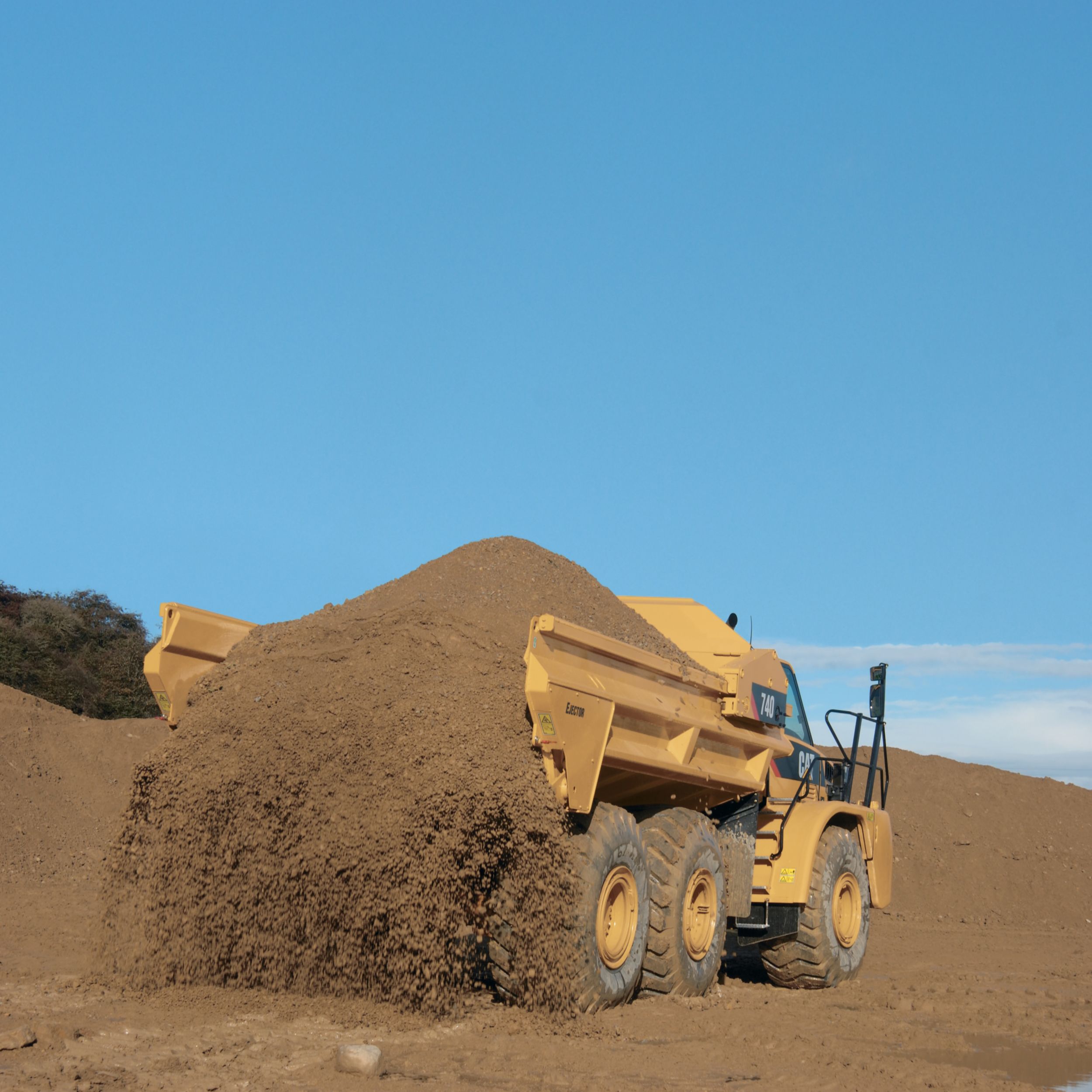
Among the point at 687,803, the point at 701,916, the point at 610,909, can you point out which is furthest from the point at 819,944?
the point at 610,909

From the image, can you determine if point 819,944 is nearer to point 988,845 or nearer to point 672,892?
point 672,892

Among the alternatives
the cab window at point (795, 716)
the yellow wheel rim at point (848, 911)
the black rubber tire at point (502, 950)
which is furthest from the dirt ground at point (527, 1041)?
the cab window at point (795, 716)

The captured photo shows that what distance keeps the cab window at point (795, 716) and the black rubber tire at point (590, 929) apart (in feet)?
11.4

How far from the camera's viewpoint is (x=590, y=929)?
654 centimetres

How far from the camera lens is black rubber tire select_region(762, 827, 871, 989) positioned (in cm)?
936

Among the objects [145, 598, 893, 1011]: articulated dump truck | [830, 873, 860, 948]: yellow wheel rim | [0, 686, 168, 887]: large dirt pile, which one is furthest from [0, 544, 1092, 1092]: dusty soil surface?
[0, 686, 168, 887]: large dirt pile

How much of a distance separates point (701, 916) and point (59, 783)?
14.7 metres

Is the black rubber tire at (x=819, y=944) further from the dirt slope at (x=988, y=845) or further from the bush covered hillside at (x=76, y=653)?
the bush covered hillside at (x=76, y=653)

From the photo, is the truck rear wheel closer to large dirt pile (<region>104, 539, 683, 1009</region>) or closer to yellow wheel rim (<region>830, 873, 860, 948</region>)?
large dirt pile (<region>104, 539, 683, 1009</region>)

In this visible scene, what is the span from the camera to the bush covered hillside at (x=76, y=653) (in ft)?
94.8

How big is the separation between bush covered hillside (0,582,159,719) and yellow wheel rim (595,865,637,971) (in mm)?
20759

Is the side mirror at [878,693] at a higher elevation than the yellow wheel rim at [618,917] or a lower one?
higher

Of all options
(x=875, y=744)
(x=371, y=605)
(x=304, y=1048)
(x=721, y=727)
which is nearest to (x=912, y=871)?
(x=875, y=744)

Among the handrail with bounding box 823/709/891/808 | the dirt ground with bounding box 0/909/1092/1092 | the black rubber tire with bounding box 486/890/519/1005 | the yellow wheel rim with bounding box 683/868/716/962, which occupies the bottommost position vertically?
the dirt ground with bounding box 0/909/1092/1092
